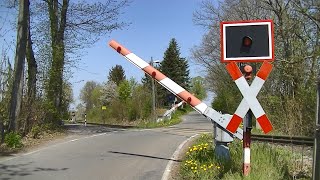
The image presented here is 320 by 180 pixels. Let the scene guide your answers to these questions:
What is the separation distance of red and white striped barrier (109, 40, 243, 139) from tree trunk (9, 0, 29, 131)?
630cm

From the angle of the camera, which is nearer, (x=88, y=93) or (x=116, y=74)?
(x=116, y=74)

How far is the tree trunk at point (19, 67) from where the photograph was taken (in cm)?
1592

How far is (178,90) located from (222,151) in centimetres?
212

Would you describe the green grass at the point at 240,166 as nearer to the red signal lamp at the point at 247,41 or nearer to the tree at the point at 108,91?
the red signal lamp at the point at 247,41

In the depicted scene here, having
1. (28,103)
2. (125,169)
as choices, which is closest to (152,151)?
(125,169)

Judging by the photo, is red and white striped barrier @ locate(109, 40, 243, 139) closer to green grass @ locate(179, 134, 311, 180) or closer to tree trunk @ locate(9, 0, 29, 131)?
green grass @ locate(179, 134, 311, 180)

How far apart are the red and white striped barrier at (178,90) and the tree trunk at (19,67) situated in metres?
6.30

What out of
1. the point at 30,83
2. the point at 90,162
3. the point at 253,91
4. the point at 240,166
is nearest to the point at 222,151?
the point at 240,166

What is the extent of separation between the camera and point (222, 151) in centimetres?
911

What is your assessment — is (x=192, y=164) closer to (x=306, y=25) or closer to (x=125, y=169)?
(x=125, y=169)

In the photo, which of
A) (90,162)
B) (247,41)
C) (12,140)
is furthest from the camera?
(12,140)

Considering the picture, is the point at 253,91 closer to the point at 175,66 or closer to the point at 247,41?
the point at 247,41

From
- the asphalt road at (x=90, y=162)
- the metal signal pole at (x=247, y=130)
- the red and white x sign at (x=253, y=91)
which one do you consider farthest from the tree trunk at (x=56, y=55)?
the red and white x sign at (x=253, y=91)

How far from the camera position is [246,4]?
3422 centimetres
